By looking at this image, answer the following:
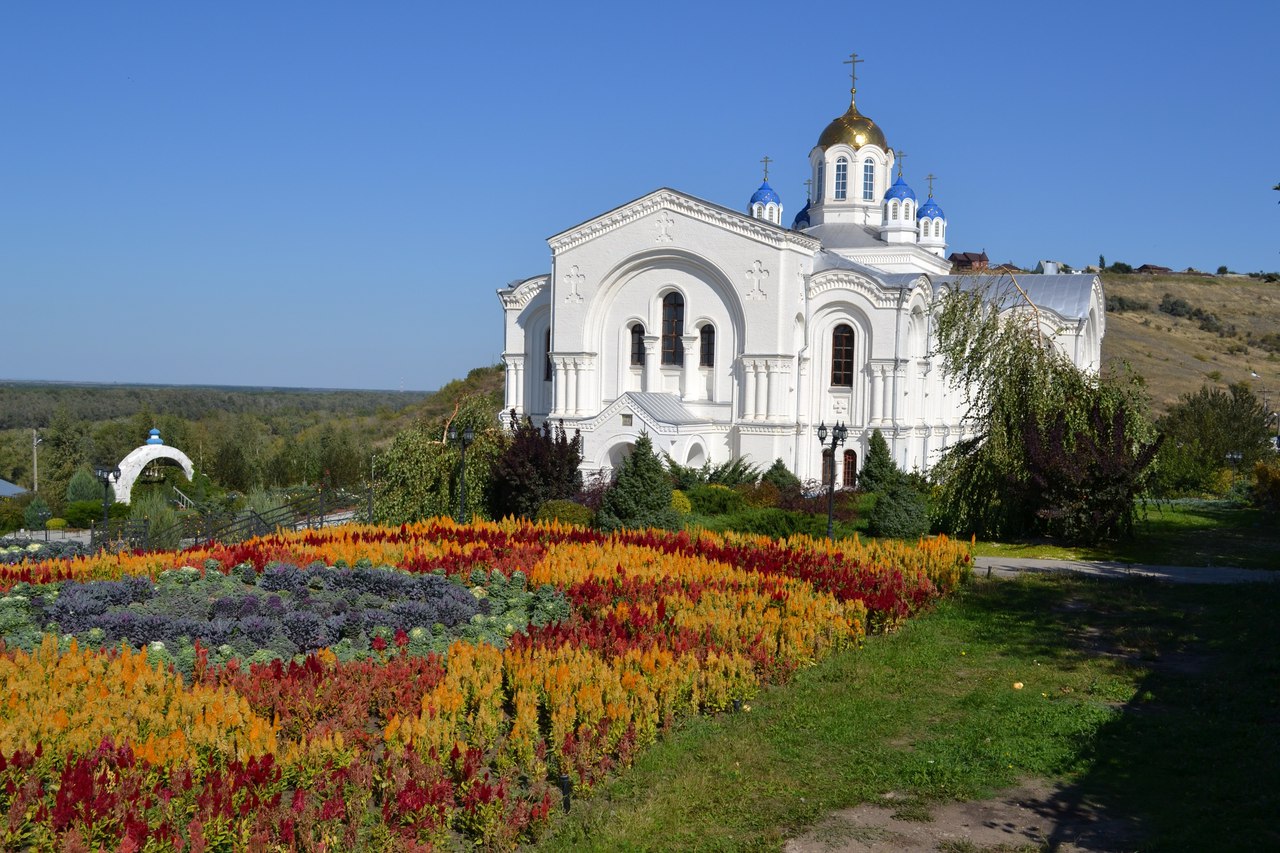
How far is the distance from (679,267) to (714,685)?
880 inches

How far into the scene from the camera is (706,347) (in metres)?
30.3

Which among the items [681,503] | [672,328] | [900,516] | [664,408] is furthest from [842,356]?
[900,516]

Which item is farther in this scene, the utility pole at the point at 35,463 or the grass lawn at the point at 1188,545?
the utility pole at the point at 35,463

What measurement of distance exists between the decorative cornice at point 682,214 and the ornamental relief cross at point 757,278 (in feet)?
2.12

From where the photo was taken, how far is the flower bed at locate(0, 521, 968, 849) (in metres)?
5.97

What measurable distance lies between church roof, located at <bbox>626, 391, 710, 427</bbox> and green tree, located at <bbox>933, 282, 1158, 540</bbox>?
9240 millimetres

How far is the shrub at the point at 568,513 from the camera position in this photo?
20011 mm

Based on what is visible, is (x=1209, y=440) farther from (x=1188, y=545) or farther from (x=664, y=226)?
(x=664, y=226)

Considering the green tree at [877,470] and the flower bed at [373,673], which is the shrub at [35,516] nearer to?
the flower bed at [373,673]

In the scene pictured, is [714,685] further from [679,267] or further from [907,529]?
[679,267]

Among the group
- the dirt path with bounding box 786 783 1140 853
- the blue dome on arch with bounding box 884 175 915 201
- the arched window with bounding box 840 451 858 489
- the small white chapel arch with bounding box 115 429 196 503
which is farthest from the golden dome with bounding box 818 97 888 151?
the dirt path with bounding box 786 783 1140 853

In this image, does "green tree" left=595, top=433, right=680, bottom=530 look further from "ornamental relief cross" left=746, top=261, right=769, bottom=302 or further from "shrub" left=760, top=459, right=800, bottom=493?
"ornamental relief cross" left=746, top=261, right=769, bottom=302

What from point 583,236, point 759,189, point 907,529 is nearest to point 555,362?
point 583,236

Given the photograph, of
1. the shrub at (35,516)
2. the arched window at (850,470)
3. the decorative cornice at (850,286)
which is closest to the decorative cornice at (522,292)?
the decorative cornice at (850,286)
